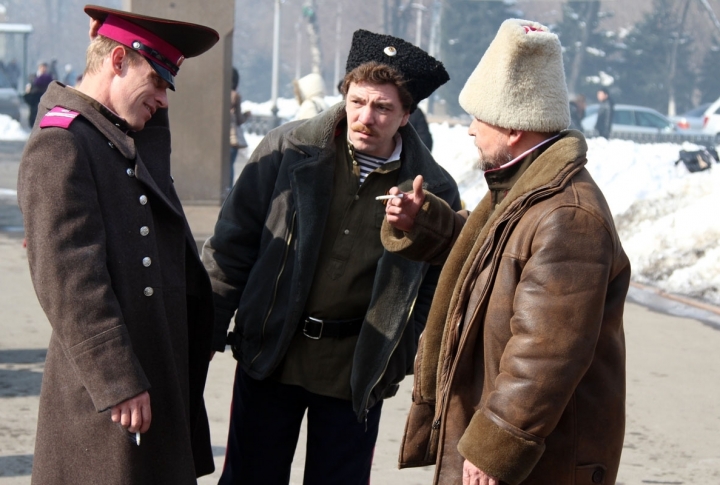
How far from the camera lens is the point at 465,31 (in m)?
50.1

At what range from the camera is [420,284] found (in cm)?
359

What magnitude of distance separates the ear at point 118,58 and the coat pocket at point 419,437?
1.30 metres

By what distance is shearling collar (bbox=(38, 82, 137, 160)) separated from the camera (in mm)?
2814

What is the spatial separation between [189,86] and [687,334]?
255 inches

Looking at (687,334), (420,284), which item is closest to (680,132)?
(687,334)

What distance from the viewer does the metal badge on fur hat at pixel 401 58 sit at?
3.36 metres

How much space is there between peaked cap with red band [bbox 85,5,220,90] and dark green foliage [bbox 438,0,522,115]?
155ft

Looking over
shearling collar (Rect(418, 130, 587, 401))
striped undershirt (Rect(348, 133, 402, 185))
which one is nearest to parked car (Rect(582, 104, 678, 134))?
striped undershirt (Rect(348, 133, 402, 185))

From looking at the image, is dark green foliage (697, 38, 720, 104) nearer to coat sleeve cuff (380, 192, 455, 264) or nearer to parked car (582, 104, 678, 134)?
parked car (582, 104, 678, 134)

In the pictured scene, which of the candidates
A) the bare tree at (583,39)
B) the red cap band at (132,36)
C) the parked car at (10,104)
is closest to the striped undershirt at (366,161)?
the red cap band at (132,36)

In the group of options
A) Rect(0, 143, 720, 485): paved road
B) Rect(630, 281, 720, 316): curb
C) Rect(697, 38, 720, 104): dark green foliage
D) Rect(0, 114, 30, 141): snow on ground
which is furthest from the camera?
Rect(697, 38, 720, 104): dark green foliage

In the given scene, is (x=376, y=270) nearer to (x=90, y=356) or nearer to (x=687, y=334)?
(x=90, y=356)

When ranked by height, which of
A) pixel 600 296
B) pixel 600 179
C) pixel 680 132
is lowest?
pixel 680 132

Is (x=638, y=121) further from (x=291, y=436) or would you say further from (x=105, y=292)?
(x=105, y=292)
